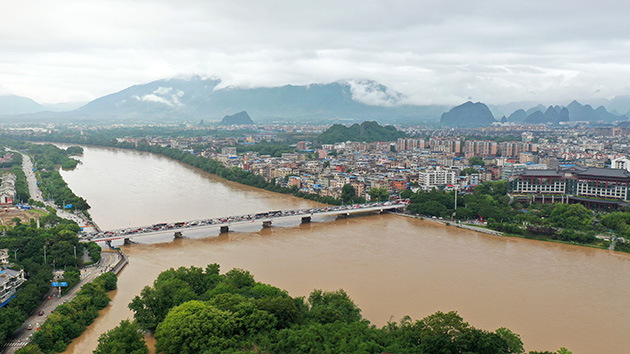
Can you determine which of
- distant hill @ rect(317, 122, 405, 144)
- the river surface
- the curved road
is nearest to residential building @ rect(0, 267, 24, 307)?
the curved road

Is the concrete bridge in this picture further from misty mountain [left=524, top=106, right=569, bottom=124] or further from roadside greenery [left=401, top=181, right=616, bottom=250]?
misty mountain [left=524, top=106, right=569, bottom=124]

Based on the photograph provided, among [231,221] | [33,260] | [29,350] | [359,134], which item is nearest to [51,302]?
[33,260]

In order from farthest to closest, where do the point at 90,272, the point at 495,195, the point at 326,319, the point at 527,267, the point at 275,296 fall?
the point at 495,195 < the point at 527,267 < the point at 90,272 < the point at 275,296 < the point at 326,319

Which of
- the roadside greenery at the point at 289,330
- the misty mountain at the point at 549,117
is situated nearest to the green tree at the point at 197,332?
the roadside greenery at the point at 289,330

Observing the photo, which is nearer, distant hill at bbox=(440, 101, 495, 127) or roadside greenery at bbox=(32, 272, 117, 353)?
roadside greenery at bbox=(32, 272, 117, 353)

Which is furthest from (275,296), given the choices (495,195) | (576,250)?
(495,195)

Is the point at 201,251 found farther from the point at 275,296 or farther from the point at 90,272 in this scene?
the point at 275,296

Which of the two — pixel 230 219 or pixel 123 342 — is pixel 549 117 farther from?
pixel 123 342
